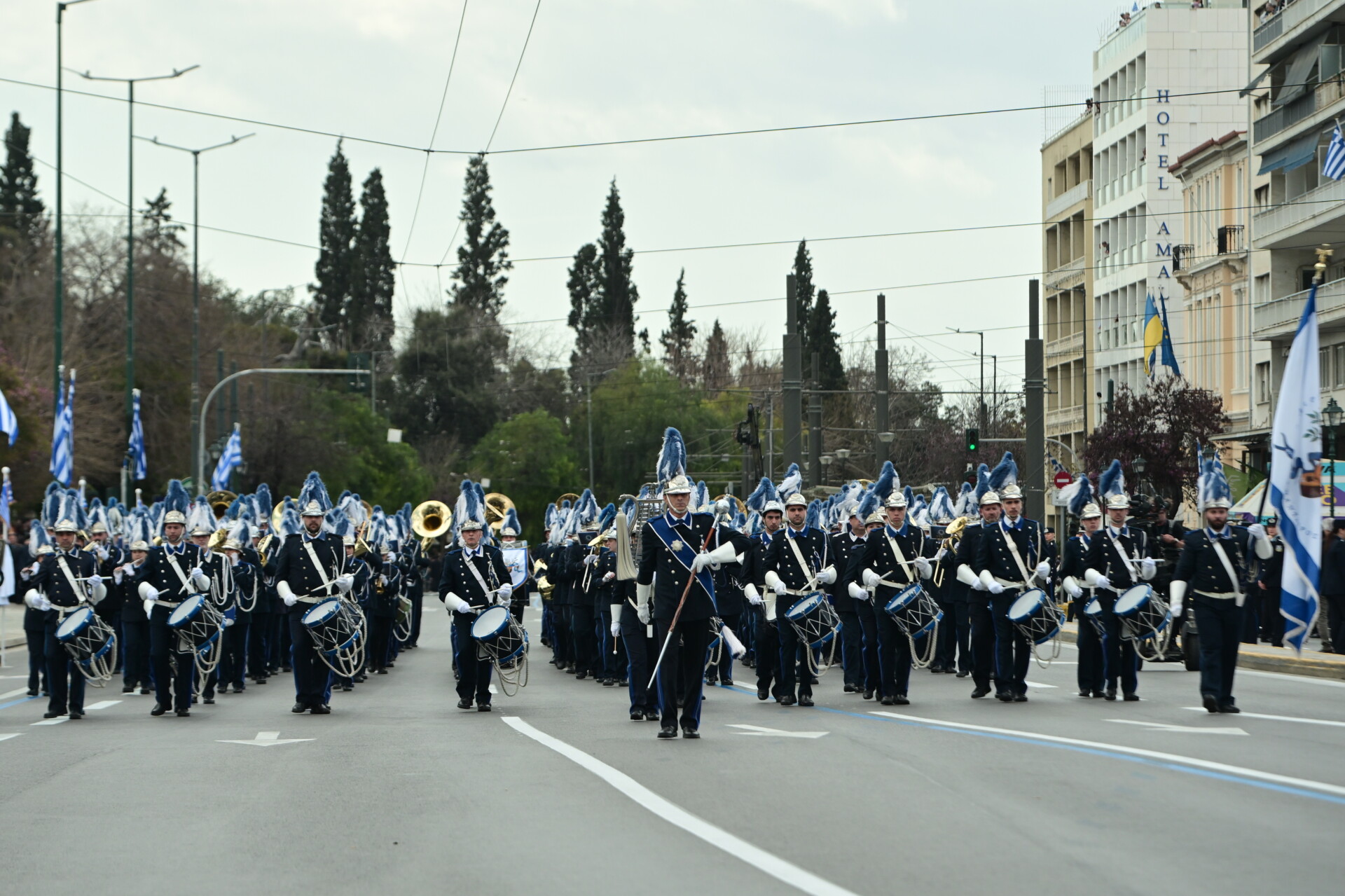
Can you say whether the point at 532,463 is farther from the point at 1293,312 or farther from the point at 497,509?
the point at 497,509

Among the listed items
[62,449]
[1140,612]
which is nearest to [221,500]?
[62,449]

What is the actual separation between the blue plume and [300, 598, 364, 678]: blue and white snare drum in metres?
4.04

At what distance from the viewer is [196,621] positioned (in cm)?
1769

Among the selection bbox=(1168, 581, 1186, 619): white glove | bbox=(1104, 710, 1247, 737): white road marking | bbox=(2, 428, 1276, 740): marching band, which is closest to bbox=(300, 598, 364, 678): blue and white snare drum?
bbox=(2, 428, 1276, 740): marching band

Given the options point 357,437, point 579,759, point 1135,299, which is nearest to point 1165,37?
point 1135,299

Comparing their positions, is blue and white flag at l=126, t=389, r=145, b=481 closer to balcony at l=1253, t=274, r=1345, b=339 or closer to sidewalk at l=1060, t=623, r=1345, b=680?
sidewalk at l=1060, t=623, r=1345, b=680

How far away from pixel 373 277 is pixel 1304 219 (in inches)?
2590

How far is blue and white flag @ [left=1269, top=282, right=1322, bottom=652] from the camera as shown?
15375 mm

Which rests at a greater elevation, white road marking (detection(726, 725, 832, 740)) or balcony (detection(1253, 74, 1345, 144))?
balcony (detection(1253, 74, 1345, 144))

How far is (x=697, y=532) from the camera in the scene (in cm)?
1442

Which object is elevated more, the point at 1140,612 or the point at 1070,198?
the point at 1070,198

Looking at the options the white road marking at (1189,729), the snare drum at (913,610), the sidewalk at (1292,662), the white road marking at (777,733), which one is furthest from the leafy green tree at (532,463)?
the white road marking at (1189,729)

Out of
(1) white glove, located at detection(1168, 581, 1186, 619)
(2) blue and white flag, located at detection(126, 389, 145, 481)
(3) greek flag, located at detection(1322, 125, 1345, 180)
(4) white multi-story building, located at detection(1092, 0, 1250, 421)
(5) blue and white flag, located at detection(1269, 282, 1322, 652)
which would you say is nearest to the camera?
(5) blue and white flag, located at detection(1269, 282, 1322, 652)

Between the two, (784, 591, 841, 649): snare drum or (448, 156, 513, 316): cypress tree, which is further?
(448, 156, 513, 316): cypress tree
